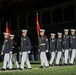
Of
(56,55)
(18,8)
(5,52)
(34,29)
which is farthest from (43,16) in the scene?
(5,52)

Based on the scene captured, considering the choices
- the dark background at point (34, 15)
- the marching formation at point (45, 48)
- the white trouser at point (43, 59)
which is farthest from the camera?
the dark background at point (34, 15)

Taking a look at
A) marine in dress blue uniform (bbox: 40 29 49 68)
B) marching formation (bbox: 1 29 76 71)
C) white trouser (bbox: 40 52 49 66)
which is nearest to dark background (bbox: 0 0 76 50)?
marching formation (bbox: 1 29 76 71)

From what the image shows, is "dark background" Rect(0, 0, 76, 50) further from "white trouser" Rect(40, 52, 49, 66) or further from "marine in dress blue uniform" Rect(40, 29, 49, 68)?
"white trouser" Rect(40, 52, 49, 66)

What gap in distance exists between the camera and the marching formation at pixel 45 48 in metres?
21.2

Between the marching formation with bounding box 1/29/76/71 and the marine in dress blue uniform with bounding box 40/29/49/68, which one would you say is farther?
the marine in dress blue uniform with bounding box 40/29/49/68

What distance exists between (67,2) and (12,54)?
505 inches

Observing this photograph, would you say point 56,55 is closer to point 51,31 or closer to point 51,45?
point 51,45

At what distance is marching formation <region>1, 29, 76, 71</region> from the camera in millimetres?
21203

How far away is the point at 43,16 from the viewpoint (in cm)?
3947

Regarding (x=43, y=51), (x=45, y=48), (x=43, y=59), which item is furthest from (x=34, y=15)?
(x=43, y=59)

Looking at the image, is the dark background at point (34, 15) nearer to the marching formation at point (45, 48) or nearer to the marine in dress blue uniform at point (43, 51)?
the marching formation at point (45, 48)

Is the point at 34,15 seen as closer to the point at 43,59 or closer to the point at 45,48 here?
the point at 45,48

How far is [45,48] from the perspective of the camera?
865 inches

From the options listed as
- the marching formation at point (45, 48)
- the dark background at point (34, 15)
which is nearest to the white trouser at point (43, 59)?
the marching formation at point (45, 48)
